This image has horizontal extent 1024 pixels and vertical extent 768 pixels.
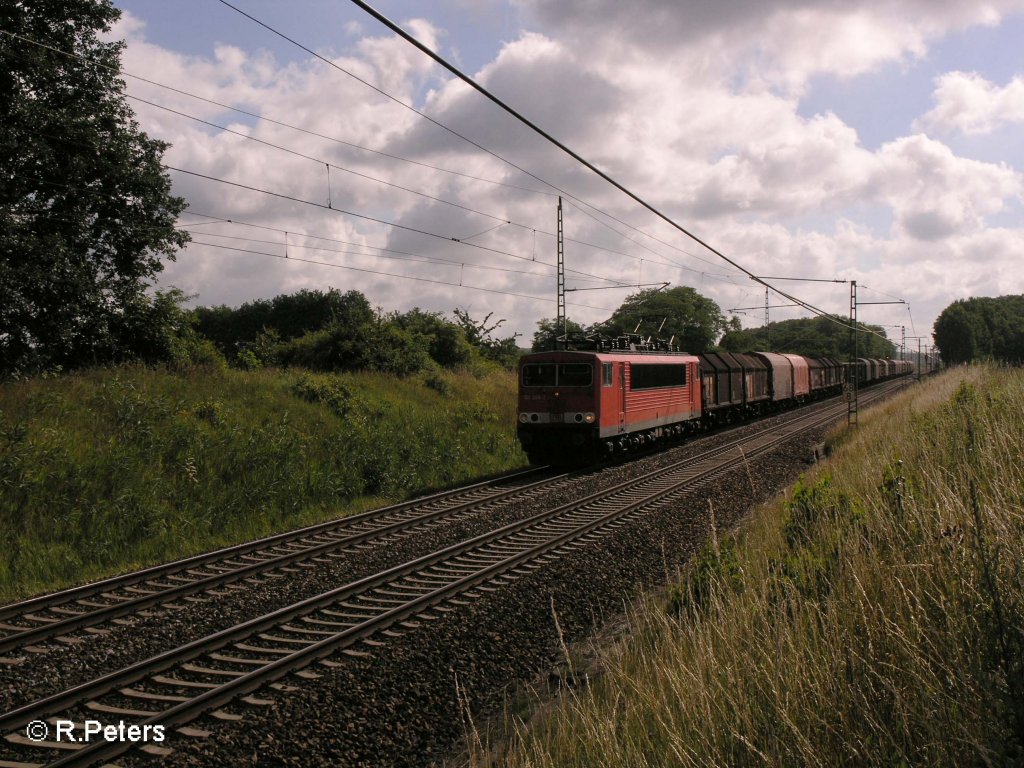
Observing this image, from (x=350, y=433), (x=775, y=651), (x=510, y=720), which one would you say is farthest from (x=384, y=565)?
(x=350, y=433)

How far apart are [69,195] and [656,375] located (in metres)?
15.9

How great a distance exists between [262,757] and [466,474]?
13932mm

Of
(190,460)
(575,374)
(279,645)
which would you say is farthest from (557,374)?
(279,645)

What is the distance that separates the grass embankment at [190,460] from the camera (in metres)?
10.9

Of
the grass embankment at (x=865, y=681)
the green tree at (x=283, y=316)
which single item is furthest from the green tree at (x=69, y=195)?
the green tree at (x=283, y=316)

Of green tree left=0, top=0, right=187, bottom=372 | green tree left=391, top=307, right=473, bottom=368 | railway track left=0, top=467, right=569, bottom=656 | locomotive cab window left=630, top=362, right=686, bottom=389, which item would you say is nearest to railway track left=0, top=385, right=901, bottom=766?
railway track left=0, top=467, right=569, bottom=656

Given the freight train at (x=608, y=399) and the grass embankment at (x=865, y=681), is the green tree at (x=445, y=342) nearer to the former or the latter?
the freight train at (x=608, y=399)

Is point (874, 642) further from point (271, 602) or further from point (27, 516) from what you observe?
point (27, 516)

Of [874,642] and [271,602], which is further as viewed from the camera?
[271,602]

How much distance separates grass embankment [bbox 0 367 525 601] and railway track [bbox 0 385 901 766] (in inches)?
155

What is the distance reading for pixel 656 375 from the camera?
21609mm

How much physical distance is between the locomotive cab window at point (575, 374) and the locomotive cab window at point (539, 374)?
29 cm

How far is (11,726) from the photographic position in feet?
17.4

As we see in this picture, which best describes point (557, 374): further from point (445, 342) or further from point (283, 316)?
point (283, 316)
